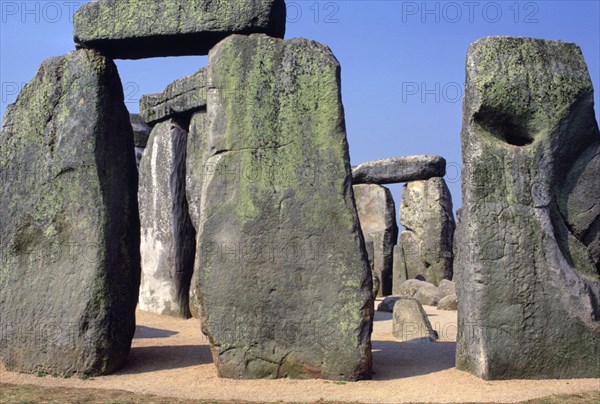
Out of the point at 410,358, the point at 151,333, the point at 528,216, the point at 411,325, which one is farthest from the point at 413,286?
the point at 528,216

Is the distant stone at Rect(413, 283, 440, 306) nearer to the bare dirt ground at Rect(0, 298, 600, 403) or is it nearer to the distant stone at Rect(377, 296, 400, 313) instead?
the distant stone at Rect(377, 296, 400, 313)

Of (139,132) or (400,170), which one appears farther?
(400,170)

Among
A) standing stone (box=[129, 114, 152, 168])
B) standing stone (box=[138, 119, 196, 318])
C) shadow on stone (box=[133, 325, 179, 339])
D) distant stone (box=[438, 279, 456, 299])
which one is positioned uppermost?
standing stone (box=[129, 114, 152, 168])

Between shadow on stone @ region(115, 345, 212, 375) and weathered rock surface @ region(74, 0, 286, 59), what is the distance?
9.28 feet

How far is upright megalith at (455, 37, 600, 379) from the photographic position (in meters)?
6.37

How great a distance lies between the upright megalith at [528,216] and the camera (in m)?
6.37

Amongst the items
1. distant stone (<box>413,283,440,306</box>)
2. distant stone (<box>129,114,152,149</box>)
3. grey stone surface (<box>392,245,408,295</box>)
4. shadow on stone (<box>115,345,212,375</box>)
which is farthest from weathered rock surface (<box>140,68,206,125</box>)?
grey stone surface (<box>392,245,408,295</box>)

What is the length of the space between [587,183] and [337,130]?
2271 mm

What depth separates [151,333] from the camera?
→ 9164 millimetres

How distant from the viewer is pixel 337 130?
6527mm

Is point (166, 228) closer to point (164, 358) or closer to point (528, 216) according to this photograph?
point (164, 358)

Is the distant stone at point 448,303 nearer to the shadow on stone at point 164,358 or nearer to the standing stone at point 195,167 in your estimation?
the standing stone at point 195,167

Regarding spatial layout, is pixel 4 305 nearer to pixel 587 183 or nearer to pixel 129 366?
pixel 129 366

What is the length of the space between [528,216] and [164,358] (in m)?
3.53
